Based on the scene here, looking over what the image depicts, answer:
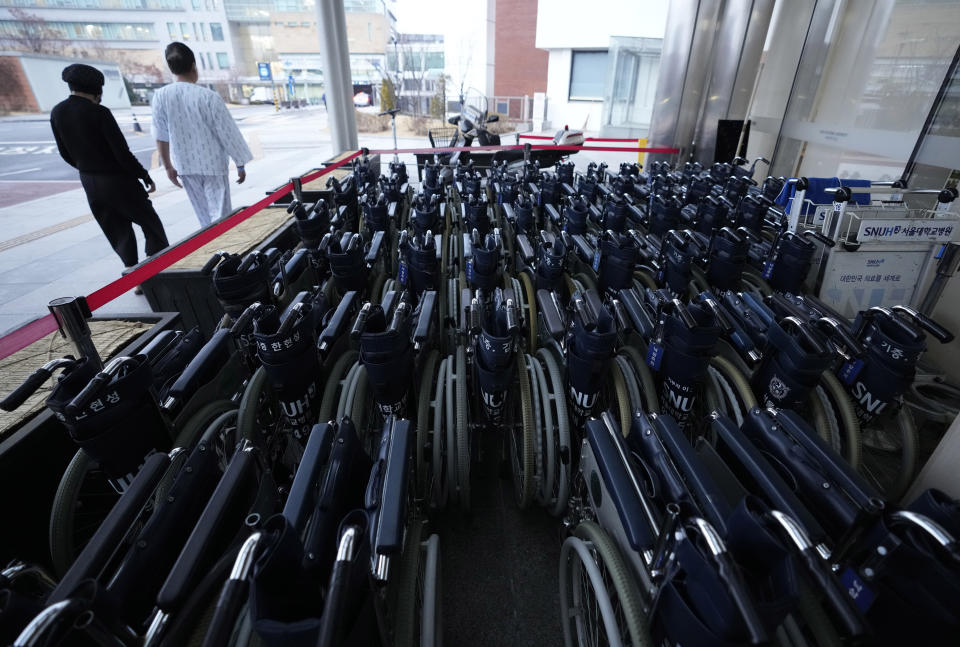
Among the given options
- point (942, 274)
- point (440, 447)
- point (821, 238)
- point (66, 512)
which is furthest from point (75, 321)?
point (942, 274)

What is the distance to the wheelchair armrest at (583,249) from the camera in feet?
9.80

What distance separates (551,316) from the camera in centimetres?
211

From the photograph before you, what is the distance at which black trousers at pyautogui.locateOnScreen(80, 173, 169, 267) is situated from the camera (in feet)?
10.4

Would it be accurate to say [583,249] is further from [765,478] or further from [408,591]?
[408,591]

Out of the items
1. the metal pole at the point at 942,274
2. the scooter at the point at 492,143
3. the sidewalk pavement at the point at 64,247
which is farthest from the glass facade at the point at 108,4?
the metal pole at the point at 942,274

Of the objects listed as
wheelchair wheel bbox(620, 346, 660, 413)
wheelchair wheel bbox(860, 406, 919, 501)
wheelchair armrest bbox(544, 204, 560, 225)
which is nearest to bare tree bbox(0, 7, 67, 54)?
wheelchair armrest bbox(544, 204, 560, 225)

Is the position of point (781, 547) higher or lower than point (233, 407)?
higher

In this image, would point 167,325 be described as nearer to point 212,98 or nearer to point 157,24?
point 212,98

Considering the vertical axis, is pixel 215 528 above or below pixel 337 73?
below

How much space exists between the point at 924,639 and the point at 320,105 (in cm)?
3535

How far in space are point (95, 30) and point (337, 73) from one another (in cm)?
2150

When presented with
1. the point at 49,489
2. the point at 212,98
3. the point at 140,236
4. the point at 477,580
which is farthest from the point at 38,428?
the point at 140,236

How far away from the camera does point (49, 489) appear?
1667mm

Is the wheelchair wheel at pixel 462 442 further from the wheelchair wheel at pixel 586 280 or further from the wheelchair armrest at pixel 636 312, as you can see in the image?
the wheelchair wheel at pixel 586 280
